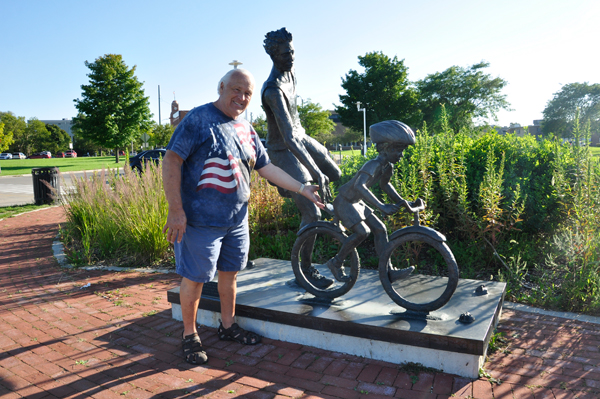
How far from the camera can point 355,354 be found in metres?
3.05

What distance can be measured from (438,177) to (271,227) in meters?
2.86

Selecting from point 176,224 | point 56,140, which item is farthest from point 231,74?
point 56,140

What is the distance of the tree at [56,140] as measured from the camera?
78.0 meters

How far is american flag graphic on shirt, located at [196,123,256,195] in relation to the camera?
2783mm

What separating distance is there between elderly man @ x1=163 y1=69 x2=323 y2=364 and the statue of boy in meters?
0.36

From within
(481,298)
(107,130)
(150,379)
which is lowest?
(150,379)

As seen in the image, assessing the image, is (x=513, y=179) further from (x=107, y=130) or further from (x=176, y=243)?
(x=107, y=130)

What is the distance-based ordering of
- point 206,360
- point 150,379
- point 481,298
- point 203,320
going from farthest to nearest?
point 203,320 → point 481,298 → point 206,360 → point 150,379

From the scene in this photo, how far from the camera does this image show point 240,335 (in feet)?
10.8

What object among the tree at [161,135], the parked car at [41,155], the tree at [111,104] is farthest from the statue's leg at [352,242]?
the parked car at [41,155]

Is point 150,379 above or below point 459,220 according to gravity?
below

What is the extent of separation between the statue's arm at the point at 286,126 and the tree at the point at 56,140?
87.6 meters

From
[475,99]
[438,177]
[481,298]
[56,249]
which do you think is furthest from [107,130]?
[475,99]

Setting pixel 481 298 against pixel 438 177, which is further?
pixel 438 177
